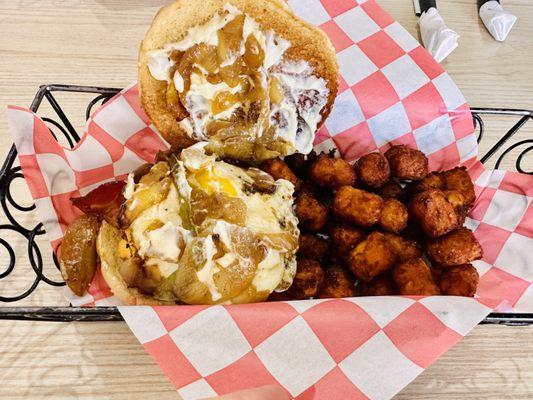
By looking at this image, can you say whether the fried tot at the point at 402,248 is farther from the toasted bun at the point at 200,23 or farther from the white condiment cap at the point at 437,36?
the white condiment cap at the point at 437,36

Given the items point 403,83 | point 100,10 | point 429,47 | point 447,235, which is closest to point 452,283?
point 447,235

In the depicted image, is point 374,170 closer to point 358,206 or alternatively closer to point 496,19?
point 358,206

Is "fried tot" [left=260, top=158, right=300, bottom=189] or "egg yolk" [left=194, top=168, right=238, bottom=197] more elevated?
"egg yolk" [left=194, top=168, right=238, bottom=197]

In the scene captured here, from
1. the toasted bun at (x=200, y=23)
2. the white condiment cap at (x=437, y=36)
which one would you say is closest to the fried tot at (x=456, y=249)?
the toasted bun at (x=200, y=23)

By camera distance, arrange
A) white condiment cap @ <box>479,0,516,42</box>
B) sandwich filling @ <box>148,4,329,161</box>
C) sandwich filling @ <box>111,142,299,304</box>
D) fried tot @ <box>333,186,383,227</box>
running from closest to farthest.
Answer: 1. sandwich filling @ <box>111,142,299,304</box>
2. sandwich filling @ <box>148,4,329,161</box>
3. fried tot @ <box>333,186,383,227</box>
4. white condiment cap @ <box>479,0,516,42</box>

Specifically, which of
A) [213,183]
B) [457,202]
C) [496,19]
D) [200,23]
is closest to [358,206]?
[457,202]

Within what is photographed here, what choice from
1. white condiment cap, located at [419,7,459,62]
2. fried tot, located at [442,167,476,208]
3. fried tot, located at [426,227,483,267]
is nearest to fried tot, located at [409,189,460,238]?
fried tot, located at [426,227,483,267]

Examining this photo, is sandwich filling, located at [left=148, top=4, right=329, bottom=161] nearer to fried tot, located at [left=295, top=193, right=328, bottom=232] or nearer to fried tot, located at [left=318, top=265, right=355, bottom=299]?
fried tot, located at [left=295, top=193, right=328, bottom=232]
